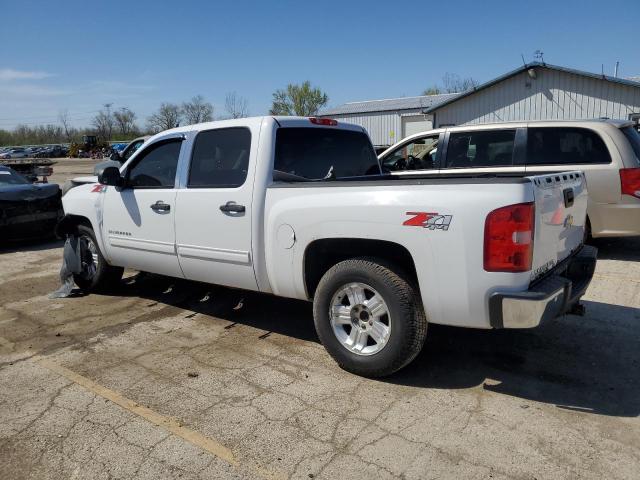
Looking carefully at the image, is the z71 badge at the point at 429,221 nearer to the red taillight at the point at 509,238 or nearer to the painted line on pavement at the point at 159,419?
the red taillight at the point at 509,238

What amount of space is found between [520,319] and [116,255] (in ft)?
13.8

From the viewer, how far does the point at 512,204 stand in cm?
299

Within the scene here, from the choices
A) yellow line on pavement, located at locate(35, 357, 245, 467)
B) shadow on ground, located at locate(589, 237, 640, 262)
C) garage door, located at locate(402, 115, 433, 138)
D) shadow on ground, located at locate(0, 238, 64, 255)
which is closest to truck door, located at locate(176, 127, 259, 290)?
yellow line on pavement, located at locate(35, 357, 245, 467)

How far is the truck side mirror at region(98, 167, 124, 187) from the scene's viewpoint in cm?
521

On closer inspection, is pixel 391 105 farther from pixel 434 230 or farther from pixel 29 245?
pixel 434 230

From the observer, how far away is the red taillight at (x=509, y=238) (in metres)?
3.01

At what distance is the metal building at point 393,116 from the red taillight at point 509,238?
91.6 ft

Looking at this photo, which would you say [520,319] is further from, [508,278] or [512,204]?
[512,204]

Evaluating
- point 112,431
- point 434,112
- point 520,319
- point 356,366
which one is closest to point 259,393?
point 356,366

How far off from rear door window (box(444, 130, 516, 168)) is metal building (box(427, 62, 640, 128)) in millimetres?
13873

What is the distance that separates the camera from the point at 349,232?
3594 mm

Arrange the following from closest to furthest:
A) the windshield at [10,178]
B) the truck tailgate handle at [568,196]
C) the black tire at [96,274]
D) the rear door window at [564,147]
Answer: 1. the truck tailgate handle at [568,196]
2. the black tire at [96,274]
3. the rear door window at [564,147]
4. the windshield at [10,178]

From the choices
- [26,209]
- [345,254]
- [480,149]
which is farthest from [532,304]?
[26,209]

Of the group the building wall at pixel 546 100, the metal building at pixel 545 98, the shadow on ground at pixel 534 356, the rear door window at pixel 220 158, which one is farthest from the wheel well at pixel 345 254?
the building wall at pixel 546 100
